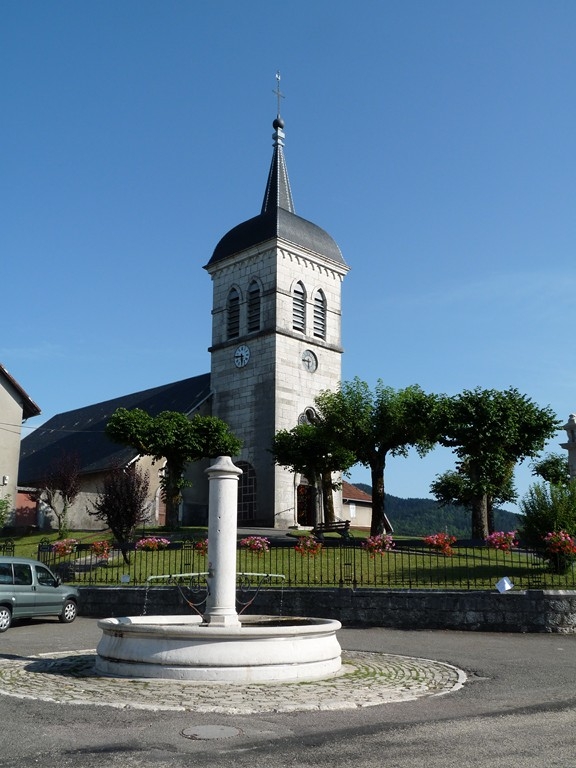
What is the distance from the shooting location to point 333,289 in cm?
4691

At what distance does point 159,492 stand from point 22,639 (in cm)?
2972

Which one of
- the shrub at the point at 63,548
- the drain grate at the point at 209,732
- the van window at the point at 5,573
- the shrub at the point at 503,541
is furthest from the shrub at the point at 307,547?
the drain grate at the point at 209,732

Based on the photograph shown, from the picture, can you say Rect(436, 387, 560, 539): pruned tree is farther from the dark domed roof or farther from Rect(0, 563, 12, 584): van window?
Rect(0, 563, 12, 584): van window

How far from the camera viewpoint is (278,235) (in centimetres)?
4356

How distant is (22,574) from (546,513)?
12.3m

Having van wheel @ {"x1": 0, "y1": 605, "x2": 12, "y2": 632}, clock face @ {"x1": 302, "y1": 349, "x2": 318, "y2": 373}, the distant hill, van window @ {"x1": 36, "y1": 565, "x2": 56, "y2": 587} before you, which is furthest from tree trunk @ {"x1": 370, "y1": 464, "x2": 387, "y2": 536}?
the distant hill

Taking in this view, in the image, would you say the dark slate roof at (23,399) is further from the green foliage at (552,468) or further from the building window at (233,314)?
the green foliage at (552,468)

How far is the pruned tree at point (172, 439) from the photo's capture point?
36.1 meters

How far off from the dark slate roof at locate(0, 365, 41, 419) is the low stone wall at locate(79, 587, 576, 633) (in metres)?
24.0

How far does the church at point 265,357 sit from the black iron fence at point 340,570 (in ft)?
56.8

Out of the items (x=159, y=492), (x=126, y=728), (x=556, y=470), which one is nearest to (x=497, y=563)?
(x=126, y=728)

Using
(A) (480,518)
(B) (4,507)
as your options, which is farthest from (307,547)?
(B) (4,507)

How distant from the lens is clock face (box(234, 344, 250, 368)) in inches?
1738

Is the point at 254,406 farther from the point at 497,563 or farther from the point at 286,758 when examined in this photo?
the point at 286,758
